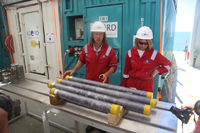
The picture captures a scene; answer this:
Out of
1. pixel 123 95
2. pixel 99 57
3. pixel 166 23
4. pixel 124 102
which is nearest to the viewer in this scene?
pixel 124 102

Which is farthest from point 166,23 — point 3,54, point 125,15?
point 3,54

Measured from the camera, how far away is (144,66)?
6.52 ft

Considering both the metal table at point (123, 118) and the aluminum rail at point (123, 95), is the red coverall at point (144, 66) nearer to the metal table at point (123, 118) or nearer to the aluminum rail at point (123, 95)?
the metal table at point (123, 118)

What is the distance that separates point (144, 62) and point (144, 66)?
6cm

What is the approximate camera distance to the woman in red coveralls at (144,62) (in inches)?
75.2

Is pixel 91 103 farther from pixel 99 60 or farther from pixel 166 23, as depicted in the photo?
pixel 166 23

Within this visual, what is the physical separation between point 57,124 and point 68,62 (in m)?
1.66

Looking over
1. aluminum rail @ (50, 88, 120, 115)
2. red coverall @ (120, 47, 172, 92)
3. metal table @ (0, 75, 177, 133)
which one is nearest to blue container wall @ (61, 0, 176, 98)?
red coverall @ (120, 47, 172, 92)

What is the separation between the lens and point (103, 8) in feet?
9.60

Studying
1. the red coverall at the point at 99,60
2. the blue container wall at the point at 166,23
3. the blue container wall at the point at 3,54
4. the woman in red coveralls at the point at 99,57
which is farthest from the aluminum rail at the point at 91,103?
the blue container wall at the point at 3,54

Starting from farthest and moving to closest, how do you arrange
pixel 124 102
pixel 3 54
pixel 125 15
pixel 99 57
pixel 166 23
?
pixel 3 54
pixel 166 23
pixel 125 15
pixel 99 57
pixel 124 102

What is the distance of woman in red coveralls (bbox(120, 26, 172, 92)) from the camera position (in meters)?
1.91

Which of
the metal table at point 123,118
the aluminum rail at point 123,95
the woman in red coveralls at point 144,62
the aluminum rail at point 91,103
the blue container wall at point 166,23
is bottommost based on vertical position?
the metal table at point 123,118

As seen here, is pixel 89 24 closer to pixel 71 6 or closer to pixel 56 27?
pixel 71 6
